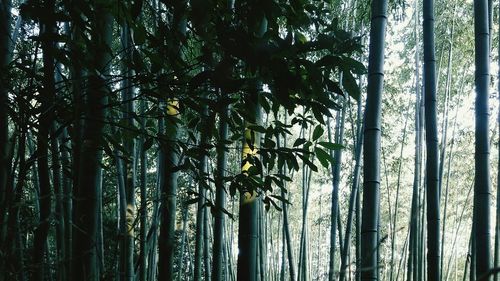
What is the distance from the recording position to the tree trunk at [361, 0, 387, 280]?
1.65 meters

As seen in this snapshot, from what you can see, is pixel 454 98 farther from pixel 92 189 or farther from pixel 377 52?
pixel 92 189

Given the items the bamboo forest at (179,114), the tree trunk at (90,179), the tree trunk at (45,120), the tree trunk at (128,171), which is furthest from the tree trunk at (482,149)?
the tree trunk at (45,120)

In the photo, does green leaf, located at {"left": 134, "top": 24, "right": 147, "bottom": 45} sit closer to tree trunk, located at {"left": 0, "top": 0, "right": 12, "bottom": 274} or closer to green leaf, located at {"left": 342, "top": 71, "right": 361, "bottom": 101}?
tree trunk, located at {"left": 0, "top": 0, "right": 12, "bottom": 274}

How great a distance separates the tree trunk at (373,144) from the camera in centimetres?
165

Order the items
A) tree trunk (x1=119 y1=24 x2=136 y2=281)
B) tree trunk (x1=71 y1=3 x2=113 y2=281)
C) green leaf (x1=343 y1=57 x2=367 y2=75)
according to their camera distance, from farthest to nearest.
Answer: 1. tree trunk (x1=119 y1=24 x2=136 y2=281)
2. tree trunk (x1=71 y1=3 x2=113 y2=281)
3. green leaf (x1=343 y1=57 x2=367 y2=75)

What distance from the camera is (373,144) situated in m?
1.69

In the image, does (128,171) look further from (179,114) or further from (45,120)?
(45,120)

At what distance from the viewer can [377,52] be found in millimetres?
1760

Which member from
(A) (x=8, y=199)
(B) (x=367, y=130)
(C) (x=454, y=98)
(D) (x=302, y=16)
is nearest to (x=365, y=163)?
(B) (x=367, y=130)

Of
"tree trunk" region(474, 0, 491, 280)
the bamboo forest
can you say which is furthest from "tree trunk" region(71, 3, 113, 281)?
"tree trunk" region(474, 0, 491, 280)

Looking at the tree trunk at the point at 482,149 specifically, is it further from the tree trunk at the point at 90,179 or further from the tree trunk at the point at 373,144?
the tree trunk at the point at 90,179

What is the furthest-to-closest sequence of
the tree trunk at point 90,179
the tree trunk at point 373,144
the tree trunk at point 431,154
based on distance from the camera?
the tree trunk at point 431,154
the tree trunk at point 373,144
the tree trunk at point 90,179

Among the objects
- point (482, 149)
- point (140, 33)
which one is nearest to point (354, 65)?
point (140, 33)

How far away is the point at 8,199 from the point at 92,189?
34cm
